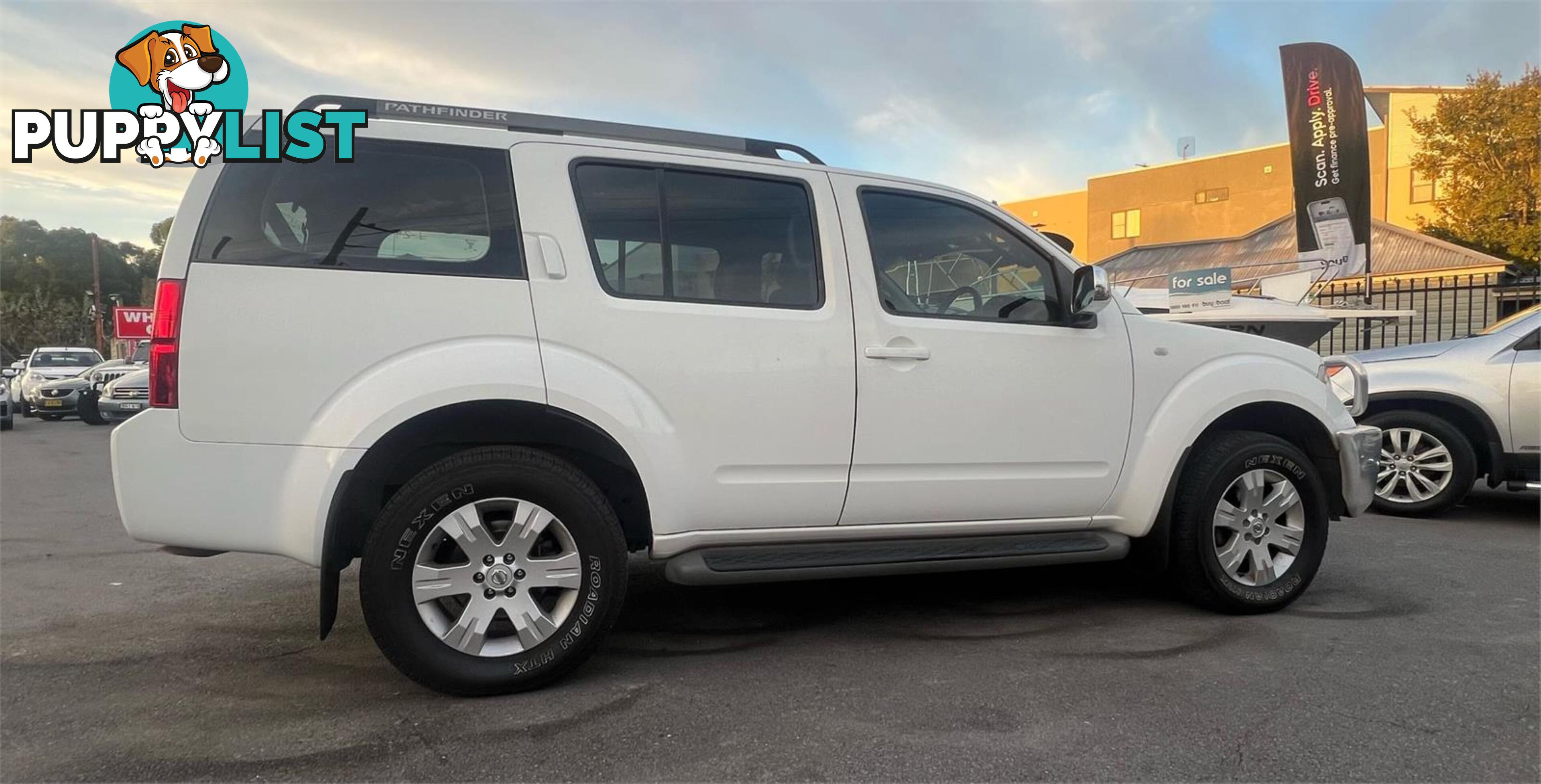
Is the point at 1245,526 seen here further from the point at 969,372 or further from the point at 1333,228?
the point at 1333,228

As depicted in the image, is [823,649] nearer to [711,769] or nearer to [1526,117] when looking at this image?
[711,769]

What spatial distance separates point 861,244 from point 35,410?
21742mm

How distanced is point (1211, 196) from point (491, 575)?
116ft

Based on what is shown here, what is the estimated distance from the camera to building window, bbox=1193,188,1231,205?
1291 inches

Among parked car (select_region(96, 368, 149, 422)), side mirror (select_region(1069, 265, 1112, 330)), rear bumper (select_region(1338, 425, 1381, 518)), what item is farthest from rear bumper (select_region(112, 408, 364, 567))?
parked car (select_region(96, 368, 149, 422))

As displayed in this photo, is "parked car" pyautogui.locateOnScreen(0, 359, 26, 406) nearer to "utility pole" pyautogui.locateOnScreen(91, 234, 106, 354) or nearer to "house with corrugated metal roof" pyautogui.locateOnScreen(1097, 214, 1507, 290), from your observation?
"utility pole" pyautogui.locateOnScreen(91, 234, 106, 354)

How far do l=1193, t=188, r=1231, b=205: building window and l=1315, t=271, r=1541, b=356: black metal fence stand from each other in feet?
49.3

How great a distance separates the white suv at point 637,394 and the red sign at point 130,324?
30387 millimetres

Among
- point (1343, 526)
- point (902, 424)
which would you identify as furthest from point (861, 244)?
point (1343, 526)

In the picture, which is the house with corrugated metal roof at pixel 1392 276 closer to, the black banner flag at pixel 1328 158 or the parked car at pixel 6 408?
the black banner flag at pixel 1328 158

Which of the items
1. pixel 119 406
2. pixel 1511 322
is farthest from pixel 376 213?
pixel 119 406

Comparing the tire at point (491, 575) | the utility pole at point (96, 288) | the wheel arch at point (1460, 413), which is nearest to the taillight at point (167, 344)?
the tire at point (491, 575)

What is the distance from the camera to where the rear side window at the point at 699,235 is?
3348 millimetres

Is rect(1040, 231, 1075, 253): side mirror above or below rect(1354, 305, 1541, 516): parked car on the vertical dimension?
above
